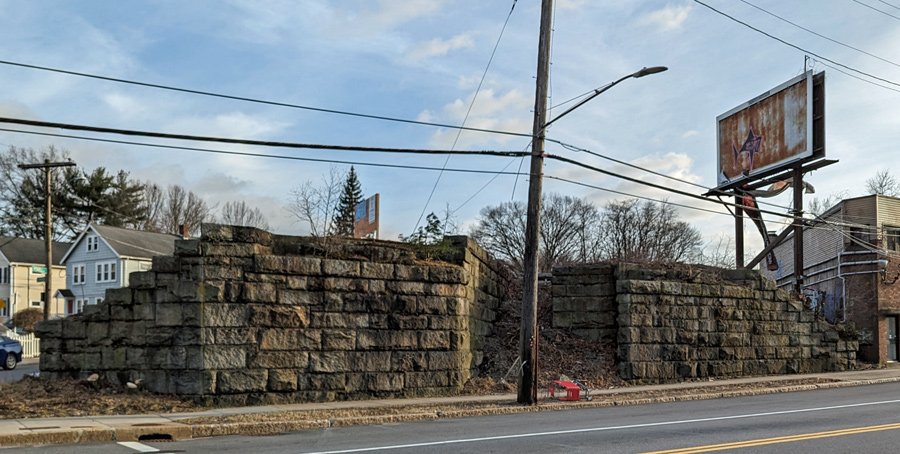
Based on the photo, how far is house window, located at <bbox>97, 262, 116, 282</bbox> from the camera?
4744 cm

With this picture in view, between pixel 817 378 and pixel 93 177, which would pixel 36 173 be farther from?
pixel 817 378

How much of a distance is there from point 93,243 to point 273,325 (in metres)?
39.8

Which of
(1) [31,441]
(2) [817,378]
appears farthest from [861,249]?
(1) [31,441]

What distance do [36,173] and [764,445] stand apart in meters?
54.3

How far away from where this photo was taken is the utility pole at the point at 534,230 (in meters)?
15.1

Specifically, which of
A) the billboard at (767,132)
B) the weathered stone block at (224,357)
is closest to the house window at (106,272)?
the billboard at (767,132)

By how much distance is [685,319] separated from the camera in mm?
21078

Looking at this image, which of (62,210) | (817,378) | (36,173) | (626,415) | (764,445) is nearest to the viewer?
(764,445)

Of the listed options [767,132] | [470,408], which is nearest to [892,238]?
[767,132]

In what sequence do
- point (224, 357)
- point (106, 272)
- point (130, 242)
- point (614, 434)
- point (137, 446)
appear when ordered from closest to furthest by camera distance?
point (137, 446) → point (614, 434) → point (224, 357) → point (106, 272) → point (130, 242)

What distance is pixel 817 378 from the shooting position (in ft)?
71.0

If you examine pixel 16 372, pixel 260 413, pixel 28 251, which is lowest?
pixel 16 372

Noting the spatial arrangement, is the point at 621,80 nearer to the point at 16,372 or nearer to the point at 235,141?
the point at 235,141

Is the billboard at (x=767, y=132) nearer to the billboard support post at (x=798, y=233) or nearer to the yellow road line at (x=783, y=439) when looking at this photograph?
the billboard support post at (x=798, y=233)
